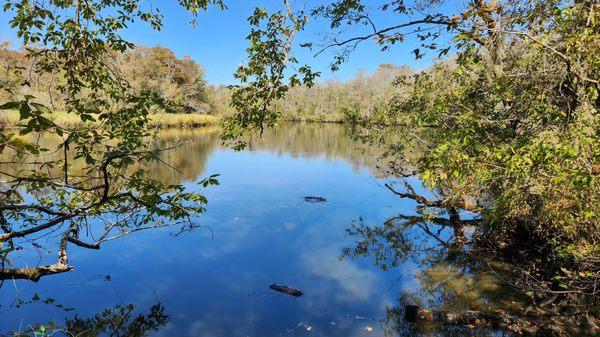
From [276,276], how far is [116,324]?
3714 mm

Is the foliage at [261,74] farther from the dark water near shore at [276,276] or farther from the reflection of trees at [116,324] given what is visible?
the reflection of trees at [116,324]

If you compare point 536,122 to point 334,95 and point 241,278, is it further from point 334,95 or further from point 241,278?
point 334,95

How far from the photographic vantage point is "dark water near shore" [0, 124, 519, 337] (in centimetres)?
727

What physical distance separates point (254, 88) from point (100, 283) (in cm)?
665

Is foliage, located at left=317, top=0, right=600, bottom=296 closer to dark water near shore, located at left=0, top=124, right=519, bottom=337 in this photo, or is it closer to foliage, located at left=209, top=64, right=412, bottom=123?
dark water near shore, located at left=0, top=124, right=519, bottom=337

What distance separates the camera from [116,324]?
23.0 ft

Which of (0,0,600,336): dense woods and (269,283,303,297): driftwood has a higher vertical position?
(0,0,600,336): dense woods

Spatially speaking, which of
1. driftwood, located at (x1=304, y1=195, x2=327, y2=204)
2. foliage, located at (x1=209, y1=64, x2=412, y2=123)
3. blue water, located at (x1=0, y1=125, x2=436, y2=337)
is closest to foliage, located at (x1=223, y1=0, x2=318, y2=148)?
blue water, located at (x1=0, y1=125, x2=436, y2=337)

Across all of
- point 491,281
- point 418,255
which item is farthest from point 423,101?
point 491,281

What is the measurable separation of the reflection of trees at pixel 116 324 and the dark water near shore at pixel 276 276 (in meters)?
0.23

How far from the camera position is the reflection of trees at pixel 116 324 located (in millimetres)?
6668

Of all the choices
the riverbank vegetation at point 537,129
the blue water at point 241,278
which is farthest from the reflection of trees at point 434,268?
the riverbank vegetation at point 537,129

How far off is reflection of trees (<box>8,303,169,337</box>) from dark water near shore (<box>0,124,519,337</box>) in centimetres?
23

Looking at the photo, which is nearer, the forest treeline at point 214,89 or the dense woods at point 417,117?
the dense woods at point 417,117
